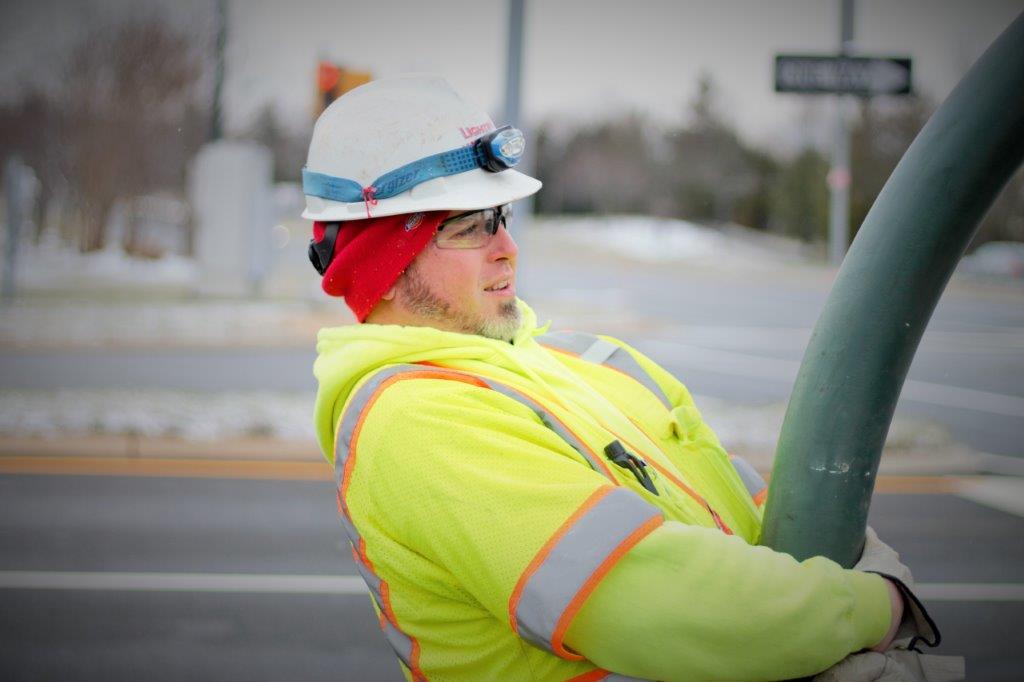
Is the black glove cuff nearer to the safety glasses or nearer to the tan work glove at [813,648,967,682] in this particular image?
the tan work glove at [813,648,967,682]

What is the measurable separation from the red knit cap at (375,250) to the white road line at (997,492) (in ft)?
19.6

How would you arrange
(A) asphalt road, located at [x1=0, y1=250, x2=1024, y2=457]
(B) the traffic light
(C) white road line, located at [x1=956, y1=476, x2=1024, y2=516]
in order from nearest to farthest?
(C) white road line, located at [x1=956, y1=476, x2=1024, y2=516] < (B) the traffic light < (A) asphalt road, located at [x1=0, y1=250, x2=1024, y2=457]

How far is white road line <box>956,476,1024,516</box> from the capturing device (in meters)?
6.72

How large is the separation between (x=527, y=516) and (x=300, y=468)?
6.35m

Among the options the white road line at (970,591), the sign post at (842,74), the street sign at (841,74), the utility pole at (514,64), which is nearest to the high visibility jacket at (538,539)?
the white road line at (970,591)

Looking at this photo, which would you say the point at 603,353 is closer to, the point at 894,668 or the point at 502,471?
the point at 502,471

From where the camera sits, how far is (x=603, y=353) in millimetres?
1970

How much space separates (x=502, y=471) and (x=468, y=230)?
57 centimetres

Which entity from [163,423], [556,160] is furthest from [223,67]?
[556,160]

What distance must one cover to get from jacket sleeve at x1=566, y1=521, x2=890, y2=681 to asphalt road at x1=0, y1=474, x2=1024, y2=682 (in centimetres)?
310

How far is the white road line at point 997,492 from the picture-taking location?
672cm

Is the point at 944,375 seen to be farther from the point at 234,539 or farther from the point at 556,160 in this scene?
the point at 556,160

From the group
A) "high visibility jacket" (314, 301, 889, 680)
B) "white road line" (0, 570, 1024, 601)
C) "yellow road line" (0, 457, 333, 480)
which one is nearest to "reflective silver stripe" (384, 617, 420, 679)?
"high visibility jacket" (314, 301, 889, 680)

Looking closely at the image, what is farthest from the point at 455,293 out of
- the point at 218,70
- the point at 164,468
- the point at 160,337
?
the point at 218,70
